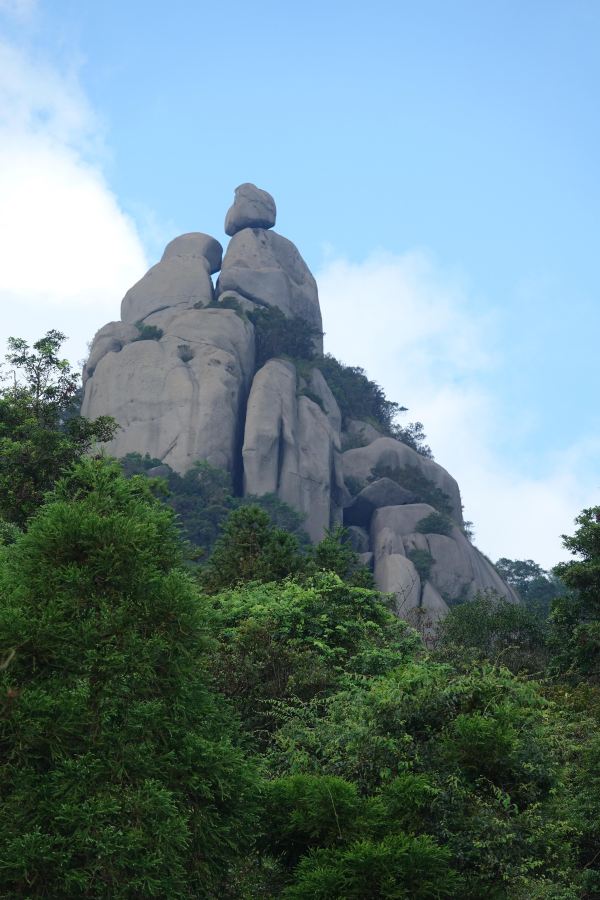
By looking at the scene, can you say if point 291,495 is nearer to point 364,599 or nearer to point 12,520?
point 12,520

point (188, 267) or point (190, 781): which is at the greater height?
point (188, 267)

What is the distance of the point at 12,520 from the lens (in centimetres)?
2227

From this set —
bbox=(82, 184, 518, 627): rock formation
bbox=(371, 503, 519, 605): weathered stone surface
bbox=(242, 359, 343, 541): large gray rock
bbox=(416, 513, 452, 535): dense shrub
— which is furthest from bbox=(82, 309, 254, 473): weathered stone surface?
bbox=(416, 513, 452, 535): dense shrub

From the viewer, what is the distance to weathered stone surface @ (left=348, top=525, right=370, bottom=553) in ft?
195

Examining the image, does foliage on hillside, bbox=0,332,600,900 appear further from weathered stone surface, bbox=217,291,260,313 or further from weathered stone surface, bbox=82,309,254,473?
weathered stone surface, bbox=217,291,260,313

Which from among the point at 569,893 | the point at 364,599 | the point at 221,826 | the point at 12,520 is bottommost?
the point at 569,893

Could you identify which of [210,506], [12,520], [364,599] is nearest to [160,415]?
[210,506]

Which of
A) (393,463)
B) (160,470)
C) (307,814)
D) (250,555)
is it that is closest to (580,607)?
(250,555)

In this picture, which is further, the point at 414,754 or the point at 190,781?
the point at 414,754

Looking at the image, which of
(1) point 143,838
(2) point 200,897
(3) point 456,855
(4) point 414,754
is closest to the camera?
(1) point 143,838

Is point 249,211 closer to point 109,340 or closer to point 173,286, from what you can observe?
point 173,286

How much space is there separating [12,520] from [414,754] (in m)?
14.5

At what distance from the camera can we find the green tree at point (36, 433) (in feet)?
73.2

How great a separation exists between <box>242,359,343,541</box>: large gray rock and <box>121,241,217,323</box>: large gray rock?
27.8 feet
